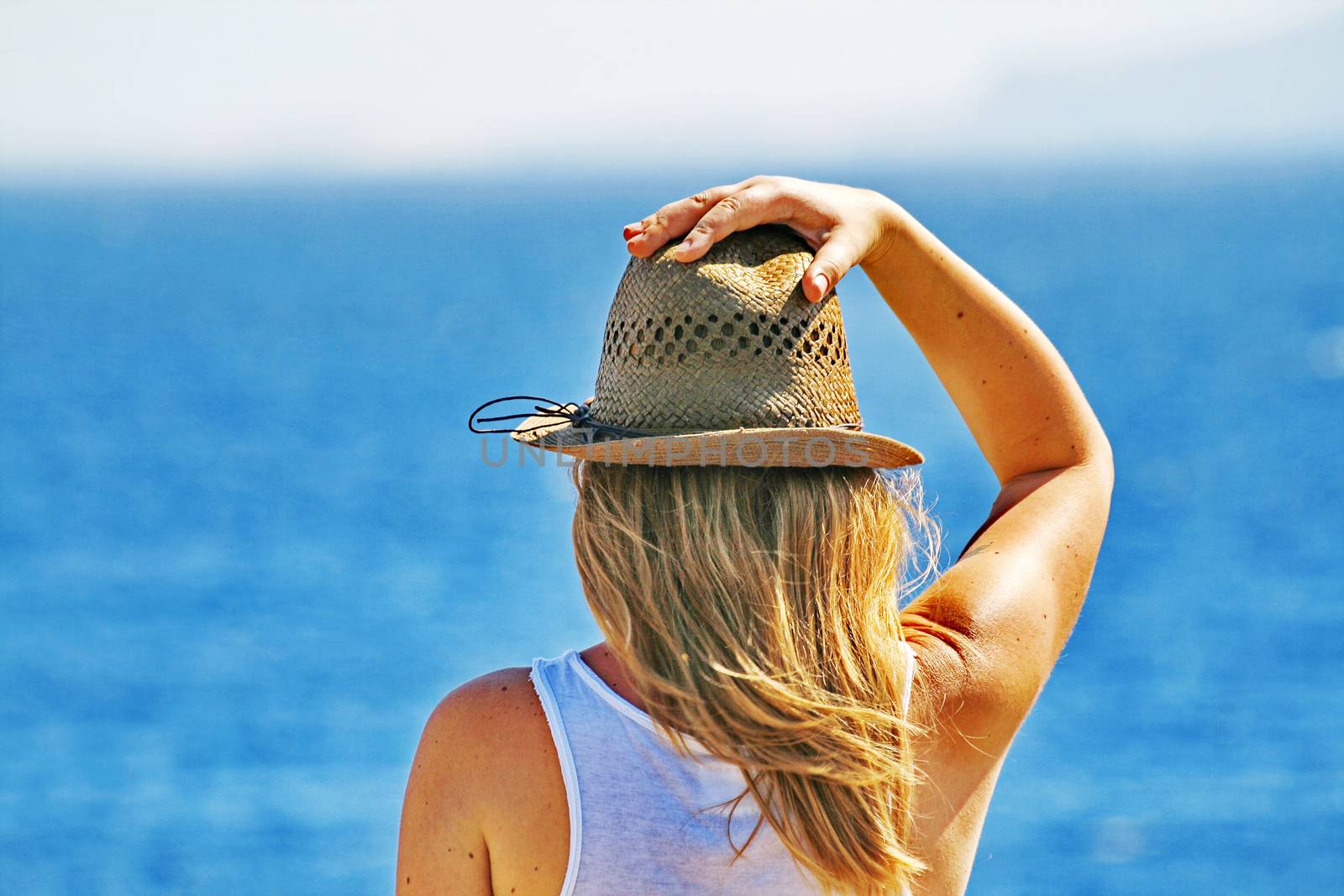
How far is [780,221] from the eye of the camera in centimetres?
151

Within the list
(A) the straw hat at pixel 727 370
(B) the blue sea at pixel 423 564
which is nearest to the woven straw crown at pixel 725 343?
(A) the straw hat at pixel 727 370

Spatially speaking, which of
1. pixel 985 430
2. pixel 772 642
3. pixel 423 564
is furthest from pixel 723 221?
pixel 423 564

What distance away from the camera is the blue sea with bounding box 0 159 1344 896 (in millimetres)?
6750

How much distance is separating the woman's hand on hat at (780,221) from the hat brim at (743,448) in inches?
6.1

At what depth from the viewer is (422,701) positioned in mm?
8289

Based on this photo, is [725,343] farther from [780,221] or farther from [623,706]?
[623,706]

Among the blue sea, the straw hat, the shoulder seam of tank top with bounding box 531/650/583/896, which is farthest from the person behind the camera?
the blue sea

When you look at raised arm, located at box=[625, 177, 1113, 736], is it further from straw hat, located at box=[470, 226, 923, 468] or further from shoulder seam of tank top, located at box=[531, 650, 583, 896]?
shoulder seam of tank top, located at box=[531, 650, 583, 896]

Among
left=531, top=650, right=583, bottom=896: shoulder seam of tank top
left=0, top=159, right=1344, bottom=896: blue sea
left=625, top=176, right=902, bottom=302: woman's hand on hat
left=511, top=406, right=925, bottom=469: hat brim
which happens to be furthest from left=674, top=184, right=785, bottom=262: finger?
left=531, top=650, right=583, bottom=896: shoulder seam of tank top

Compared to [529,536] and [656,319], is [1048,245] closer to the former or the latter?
[529,536]

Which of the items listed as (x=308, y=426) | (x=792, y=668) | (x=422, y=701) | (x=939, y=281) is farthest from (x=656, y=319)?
(x=308, y=426)

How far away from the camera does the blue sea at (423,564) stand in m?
6.75

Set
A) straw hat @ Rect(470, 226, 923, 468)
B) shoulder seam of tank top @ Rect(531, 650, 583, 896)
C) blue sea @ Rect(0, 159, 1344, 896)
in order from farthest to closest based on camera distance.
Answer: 1. blue sea @ Rect(0, 159, 1344, 896)
2. straw hat @ Rect(470, 226, 923, 468)
3. shoulder seam of tank top @ Rect(531, 650, 583, 896)

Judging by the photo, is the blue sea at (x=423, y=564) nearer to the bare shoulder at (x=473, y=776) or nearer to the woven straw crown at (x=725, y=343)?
the woven straw crown at (x=725, y=343)
